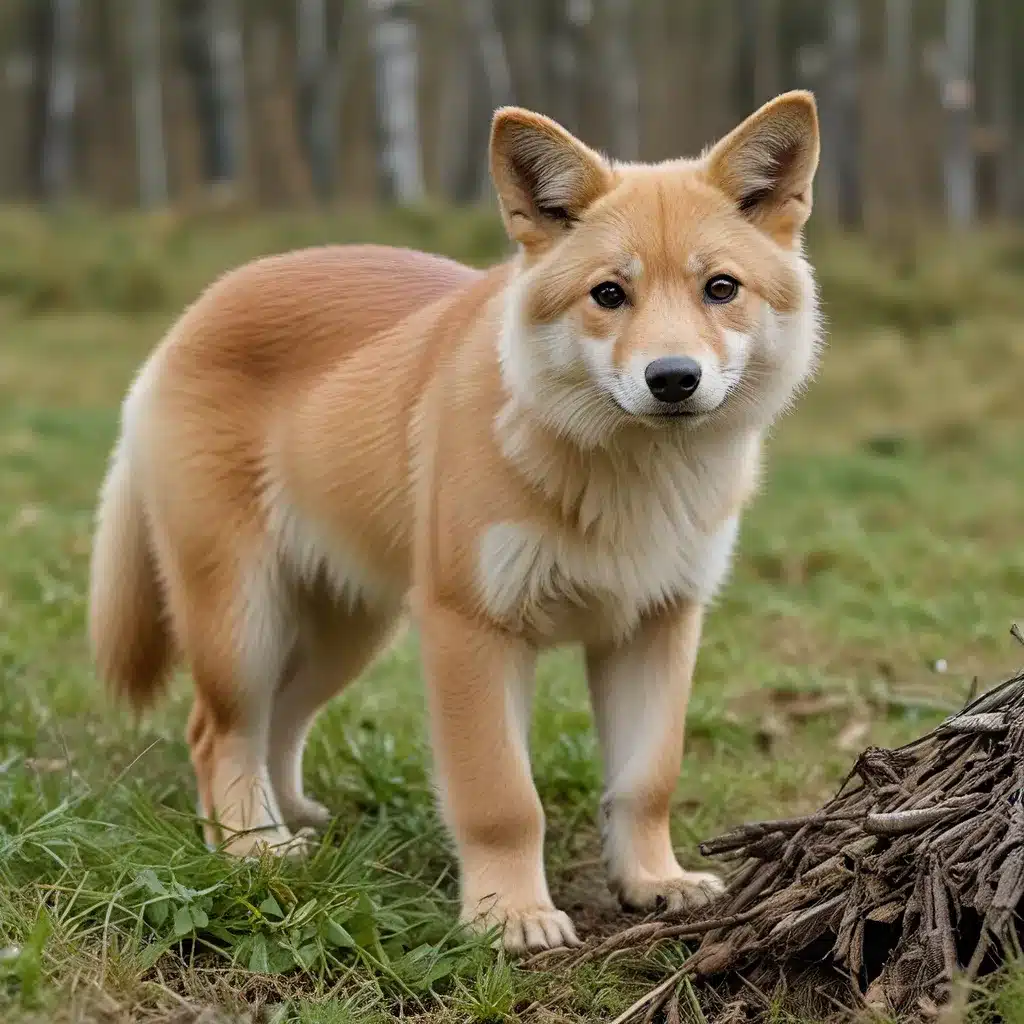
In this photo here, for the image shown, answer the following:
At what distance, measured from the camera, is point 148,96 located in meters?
20.8

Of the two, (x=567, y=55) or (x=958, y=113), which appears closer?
(x=958, y=113)

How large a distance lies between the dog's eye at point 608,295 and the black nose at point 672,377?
0.88ft

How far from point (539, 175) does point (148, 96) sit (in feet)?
61.2

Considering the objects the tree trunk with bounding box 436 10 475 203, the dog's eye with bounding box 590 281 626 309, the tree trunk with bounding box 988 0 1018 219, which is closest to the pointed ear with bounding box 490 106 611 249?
the dog's eye with bounding box 590 281 626 309

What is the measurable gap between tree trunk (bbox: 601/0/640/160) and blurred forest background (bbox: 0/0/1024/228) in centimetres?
3

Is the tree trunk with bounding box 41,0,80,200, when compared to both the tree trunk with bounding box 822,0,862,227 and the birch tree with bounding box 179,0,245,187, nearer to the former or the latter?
the birch tree with bounding box 179,0,245,187

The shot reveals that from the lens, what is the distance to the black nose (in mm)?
3217

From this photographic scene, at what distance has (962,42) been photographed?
2120cm

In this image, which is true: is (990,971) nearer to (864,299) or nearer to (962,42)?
(864,299)

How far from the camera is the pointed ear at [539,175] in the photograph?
140 inches

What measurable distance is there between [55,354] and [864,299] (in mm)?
7848

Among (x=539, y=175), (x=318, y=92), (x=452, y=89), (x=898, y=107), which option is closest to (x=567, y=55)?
(x=452, y=89)

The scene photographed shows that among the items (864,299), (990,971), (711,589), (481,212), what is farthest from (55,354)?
(990,971)

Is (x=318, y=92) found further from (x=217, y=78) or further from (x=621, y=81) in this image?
(x=621, y=81)
